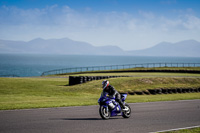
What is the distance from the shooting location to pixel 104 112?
11969mm

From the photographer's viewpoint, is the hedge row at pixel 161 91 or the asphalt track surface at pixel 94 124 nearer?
the asphalt track surface at pixel 94 124

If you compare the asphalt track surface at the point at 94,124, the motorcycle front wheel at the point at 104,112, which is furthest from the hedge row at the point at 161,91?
the motorcycle front wheel at the point at 104,112

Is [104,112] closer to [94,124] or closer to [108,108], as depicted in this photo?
[108,108]

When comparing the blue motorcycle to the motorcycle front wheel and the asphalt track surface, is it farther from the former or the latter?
the asphalt track surface

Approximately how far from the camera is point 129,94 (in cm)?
2827

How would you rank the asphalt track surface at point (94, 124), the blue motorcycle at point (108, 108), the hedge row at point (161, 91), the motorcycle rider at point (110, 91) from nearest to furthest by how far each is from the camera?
the asphalt track surface at point (94, 124) → the motorcycle rider at point (110, 91) → the blue motorcycle at point (108, 108) → the hedge row at point (161, 91)

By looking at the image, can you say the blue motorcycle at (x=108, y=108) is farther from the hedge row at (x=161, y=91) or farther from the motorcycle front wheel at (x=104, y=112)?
the hedge row at (x=161, y=91)

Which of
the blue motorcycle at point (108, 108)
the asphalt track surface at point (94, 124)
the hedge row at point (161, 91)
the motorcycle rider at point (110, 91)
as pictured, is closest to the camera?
the asphalt track surface at point (94, 124)

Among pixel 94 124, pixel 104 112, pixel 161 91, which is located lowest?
pixel 161 91

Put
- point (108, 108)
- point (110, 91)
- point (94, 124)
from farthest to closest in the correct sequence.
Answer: point (108, 108), point (110, 91), point (94, 124)

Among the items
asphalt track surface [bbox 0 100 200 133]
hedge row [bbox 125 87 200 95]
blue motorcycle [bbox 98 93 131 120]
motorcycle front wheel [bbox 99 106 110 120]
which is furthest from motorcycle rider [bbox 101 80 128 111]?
hedge row [bbox 125 87 200 95]

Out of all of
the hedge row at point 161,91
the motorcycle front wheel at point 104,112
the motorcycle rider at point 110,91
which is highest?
the motorcycle rider at point 110,91

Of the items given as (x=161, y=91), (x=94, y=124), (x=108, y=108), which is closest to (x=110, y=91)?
(x=108, y=108)

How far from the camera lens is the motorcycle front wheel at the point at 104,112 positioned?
11.8 m
